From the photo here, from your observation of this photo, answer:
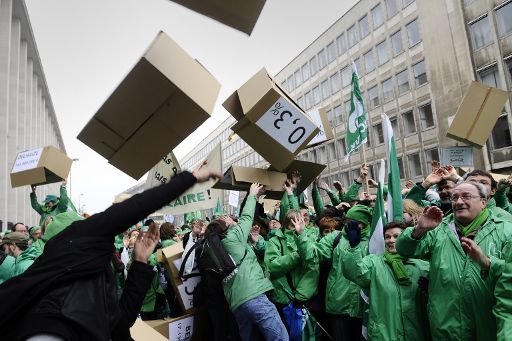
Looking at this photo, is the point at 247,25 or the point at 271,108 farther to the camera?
the point at 271,108

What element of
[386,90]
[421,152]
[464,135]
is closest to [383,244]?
[464,135]

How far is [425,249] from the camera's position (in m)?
3.31

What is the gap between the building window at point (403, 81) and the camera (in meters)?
31.3

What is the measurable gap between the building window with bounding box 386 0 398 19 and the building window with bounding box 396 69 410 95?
465cm

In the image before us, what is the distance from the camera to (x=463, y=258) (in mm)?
2990

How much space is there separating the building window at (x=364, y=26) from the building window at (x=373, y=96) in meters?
4.76

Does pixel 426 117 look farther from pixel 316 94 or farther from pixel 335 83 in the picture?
pixel 316 94

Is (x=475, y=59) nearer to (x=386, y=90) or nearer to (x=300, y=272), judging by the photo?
(x=386, y=90)

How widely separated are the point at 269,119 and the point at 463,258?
217 centimetres

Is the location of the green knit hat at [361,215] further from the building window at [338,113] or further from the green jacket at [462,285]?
the building window at [338,113]

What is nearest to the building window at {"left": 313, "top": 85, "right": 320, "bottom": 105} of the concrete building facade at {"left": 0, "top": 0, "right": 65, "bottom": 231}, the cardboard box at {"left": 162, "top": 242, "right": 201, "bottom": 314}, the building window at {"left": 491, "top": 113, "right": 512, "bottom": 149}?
the building window at {"left": 491, "top": 113, "right": 512, "bottom": 149}

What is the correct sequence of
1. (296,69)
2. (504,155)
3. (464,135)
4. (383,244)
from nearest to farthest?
(383,244) → (464,135) → (504,155) → (296,69)

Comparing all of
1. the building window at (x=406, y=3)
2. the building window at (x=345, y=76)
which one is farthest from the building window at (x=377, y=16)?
the building window at (x=345, y=76)

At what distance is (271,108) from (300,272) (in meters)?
1.94
